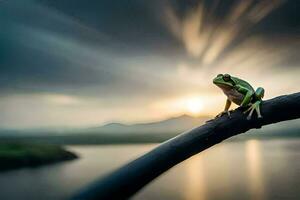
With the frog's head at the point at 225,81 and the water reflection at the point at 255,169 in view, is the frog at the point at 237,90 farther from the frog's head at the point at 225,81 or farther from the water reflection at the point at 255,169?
the water reflection at the point at 255,169

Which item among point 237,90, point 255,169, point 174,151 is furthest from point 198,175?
point 174,151

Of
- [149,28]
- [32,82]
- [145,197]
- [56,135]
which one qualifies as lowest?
[145,197]

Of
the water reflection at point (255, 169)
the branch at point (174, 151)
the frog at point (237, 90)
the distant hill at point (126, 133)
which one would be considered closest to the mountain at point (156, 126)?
the distant hill at point (126, 133)

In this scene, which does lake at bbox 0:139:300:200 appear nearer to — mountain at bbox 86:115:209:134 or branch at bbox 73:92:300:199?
mountain at bbox 86:115:209:134

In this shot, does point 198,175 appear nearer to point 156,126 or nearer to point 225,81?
point 156,126

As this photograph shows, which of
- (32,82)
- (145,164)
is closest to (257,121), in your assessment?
(145,164)

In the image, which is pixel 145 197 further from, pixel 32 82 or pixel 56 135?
pixel 32 82
